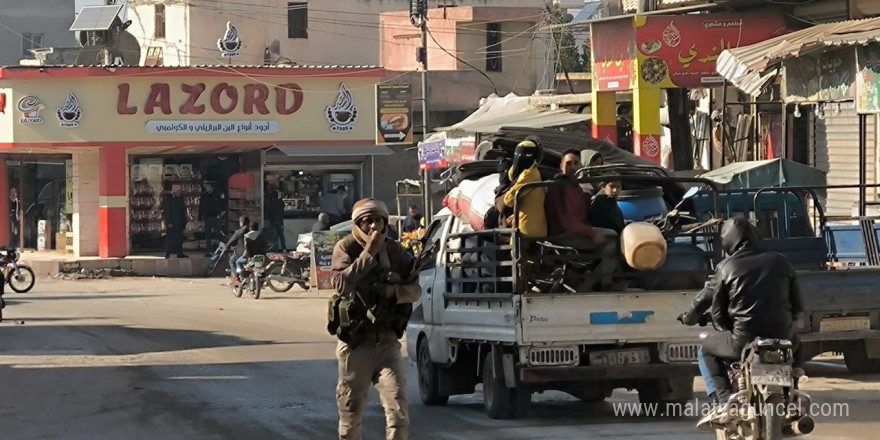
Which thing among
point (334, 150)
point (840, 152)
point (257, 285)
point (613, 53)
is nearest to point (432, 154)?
point (257, 285)

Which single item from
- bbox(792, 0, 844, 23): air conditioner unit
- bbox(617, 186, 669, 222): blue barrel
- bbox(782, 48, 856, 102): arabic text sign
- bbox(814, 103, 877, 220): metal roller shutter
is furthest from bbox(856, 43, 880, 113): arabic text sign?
bbox(814, 103, 877, 220): metal roller shutter

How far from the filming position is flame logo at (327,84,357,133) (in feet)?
126

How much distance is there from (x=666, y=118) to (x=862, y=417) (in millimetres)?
18280

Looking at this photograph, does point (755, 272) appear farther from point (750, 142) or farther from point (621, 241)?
point (750, 142)

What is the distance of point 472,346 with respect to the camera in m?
12.3

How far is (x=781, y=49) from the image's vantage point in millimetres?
17812

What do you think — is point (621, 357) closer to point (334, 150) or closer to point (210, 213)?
point (334, 150)

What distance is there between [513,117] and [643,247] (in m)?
17.4

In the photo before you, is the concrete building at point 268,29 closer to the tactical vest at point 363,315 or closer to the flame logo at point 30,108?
the flame logo at point 30,108

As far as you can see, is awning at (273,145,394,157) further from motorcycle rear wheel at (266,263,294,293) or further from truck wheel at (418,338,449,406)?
truck wheel at (418,338,449,406)

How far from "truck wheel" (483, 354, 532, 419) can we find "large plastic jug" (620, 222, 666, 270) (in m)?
1.38

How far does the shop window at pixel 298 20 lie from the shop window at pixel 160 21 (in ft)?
16.2

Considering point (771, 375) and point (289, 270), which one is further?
point (289, 270)

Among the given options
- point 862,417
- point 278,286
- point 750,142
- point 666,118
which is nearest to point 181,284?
point 278,286
